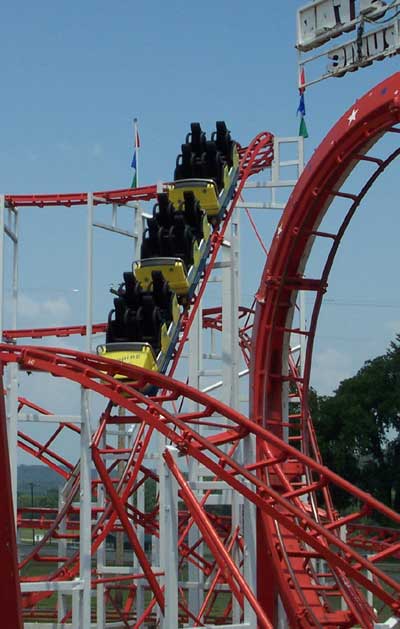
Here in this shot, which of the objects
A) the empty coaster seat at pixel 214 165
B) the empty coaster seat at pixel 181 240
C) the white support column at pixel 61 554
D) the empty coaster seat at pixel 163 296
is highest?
the empty coaster seat at pixel 214 165

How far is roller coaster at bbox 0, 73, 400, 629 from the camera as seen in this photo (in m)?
10.8

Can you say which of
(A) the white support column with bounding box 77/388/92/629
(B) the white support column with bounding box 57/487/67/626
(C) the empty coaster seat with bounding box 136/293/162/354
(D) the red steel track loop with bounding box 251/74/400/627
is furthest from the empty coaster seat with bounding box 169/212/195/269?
(A) the white support column with bounding box 77/388/92/629

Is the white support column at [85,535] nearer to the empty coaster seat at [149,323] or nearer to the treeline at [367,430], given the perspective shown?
the empty coaster seat at [149,323]

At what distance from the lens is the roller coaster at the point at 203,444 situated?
10.8 m

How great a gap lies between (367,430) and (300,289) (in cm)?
2630

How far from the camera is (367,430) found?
1604 inches

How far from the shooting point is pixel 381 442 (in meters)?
41.2

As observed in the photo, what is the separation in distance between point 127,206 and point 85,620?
8489 millimetres

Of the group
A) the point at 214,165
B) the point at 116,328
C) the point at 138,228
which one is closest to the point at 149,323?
the point at 116,328

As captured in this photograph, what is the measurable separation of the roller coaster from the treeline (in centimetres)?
2057

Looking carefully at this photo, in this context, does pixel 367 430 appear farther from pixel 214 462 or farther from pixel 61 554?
pixel 214 462

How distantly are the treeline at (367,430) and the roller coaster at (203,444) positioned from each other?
67.5 ft

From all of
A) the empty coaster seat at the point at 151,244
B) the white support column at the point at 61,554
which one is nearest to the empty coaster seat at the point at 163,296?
the empty coaster seat at the point at 151,244

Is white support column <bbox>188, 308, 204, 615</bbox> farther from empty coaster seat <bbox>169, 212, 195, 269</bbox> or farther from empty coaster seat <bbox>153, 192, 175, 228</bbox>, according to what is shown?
empty coaster seat <bbox>153, 192, 175, 228</bbox>
